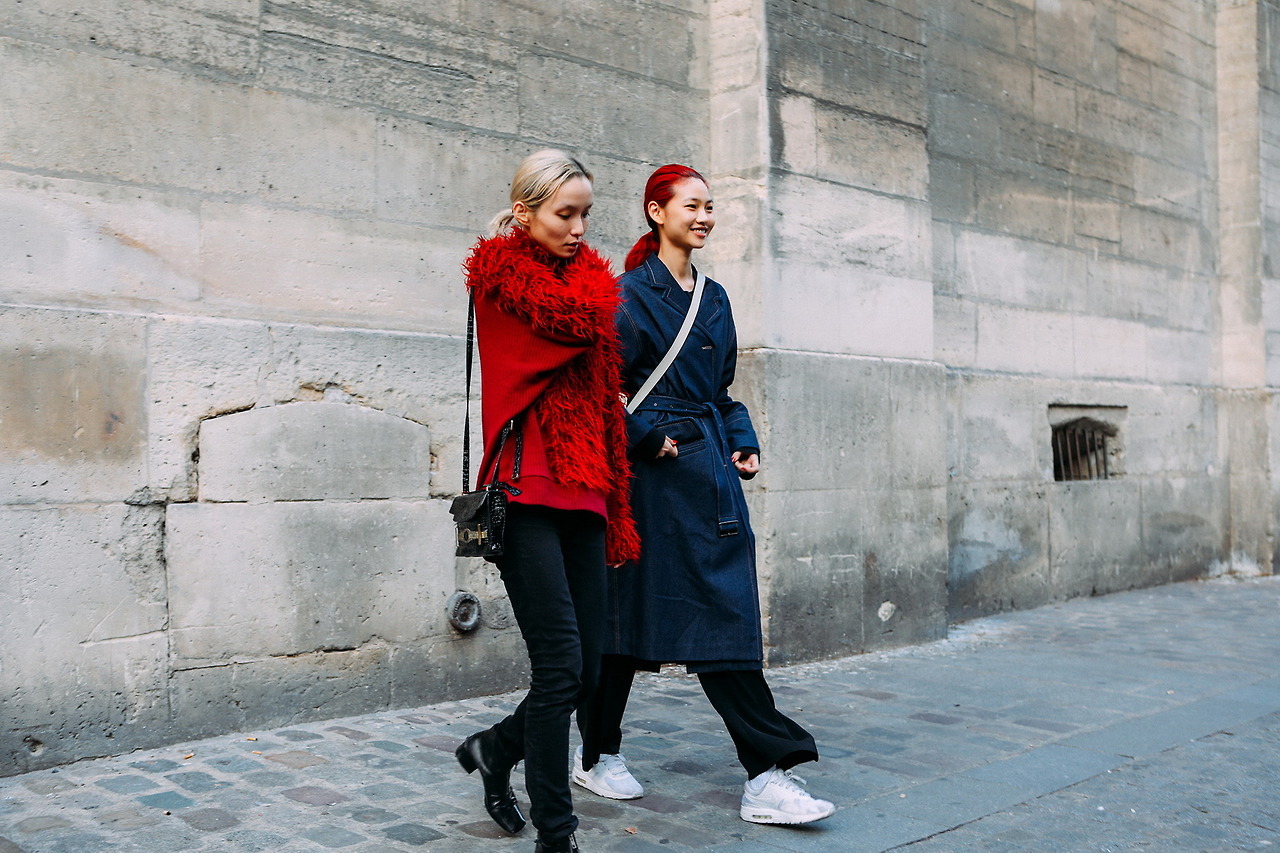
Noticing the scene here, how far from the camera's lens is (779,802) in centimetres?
346

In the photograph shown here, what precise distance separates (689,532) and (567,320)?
89cm

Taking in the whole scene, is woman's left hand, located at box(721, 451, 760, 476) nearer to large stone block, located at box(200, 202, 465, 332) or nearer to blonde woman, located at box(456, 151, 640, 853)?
blonde woman, located at box(456, 151, 640, 853)

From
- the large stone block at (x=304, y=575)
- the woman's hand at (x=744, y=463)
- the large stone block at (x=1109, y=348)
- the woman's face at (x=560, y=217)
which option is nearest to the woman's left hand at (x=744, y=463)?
the woman's hand at (x=744, y=463)

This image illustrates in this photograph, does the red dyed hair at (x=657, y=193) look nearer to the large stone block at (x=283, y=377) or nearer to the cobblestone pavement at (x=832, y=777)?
the large stone block at (x=283, y=377)

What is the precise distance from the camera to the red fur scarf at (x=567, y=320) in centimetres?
299

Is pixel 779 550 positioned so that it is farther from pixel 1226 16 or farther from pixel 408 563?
pixel 1226 16

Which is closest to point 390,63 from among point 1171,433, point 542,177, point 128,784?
point 542,177

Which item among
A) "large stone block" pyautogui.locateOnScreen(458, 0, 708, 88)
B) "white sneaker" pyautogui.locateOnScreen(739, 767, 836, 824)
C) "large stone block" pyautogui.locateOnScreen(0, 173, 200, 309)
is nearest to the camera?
"white sneaker" pyautogui.locateOnScreen(739, 767, 836, 824)

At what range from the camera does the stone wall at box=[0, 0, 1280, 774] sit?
162 inches

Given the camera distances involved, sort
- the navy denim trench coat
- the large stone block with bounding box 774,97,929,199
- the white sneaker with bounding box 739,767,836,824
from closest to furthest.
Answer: the white sneaker with bounding box 739,767,836,824, the navy denim trench coat, the large stone block with bounding box 774,97,929,199

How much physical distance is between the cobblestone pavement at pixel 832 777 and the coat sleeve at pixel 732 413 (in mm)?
Result: 1075

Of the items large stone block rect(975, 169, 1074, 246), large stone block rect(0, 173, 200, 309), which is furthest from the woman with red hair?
large stone block rect(975, 169, 1074, 246)

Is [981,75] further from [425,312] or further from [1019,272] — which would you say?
[425,312]

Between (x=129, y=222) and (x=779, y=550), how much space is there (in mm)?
Result: 3123
